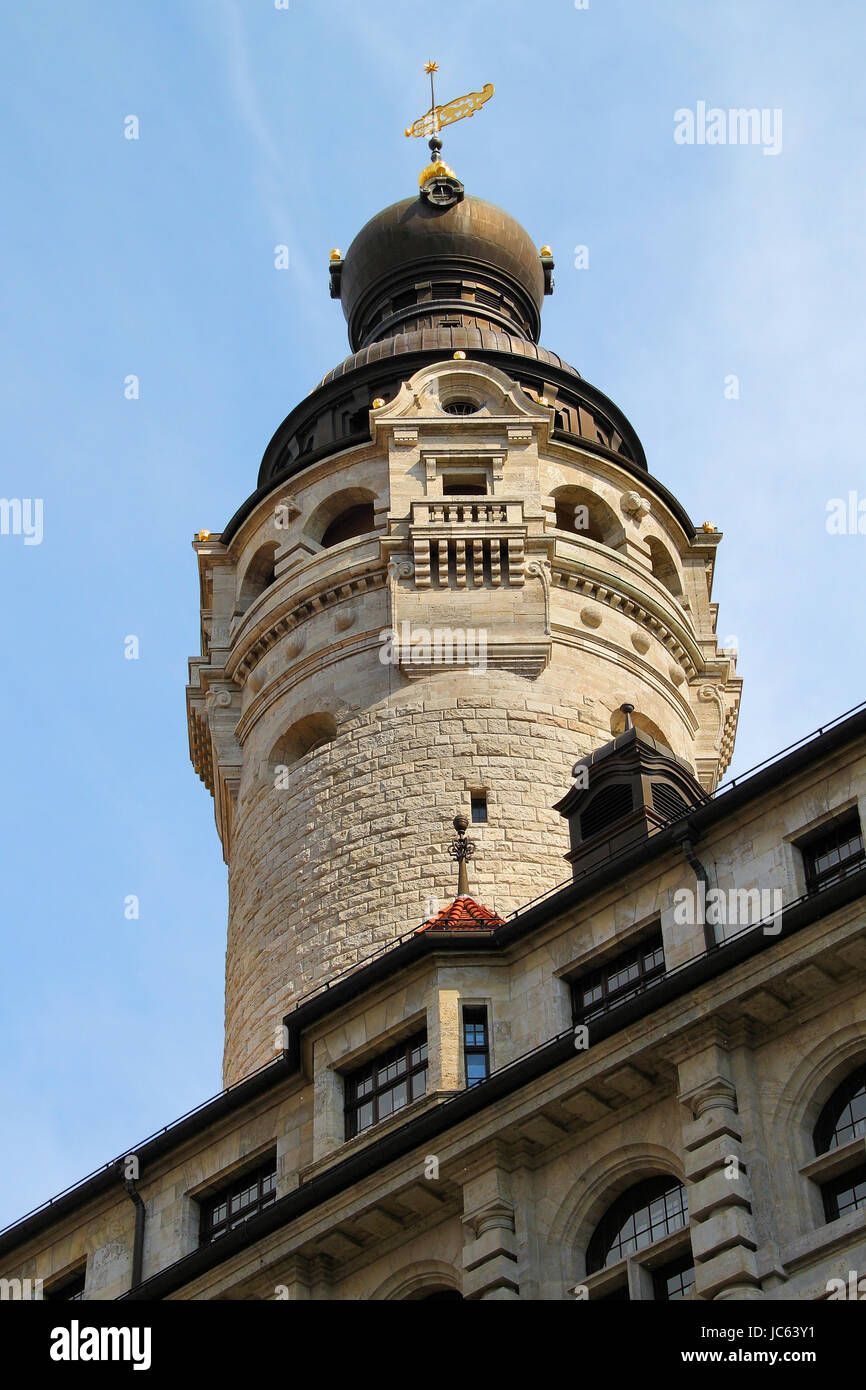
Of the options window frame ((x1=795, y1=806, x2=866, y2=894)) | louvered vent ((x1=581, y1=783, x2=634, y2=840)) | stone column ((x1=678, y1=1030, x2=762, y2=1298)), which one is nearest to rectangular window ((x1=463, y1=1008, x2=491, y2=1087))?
stone column ((x1=678, y1=1030, x2=762, y2=1298))

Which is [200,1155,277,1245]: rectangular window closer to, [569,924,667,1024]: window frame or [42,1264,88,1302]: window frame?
[42,1264,88,1302]: window frame

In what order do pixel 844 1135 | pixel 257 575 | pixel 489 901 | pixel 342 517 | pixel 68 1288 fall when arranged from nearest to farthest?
1. pixel 844 1135
2. pixel 68 1288
3. pixel 489 901
4. pixel 342 517
5. pixel 257 575

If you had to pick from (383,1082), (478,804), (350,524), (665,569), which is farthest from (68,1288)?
(665,569)

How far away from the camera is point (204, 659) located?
55.3m

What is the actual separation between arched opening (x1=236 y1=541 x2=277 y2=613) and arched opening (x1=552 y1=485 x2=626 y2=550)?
6707 mm

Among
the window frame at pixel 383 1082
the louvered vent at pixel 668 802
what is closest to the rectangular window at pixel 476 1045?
the window frame at pixel 383 1082

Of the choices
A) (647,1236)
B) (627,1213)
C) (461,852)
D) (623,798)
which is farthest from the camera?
(461,852)

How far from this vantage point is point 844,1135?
29.8m

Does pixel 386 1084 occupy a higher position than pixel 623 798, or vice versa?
pixel 623 798

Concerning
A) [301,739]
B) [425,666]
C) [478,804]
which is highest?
[425,666]

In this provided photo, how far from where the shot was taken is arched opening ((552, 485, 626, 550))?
54.5 metres

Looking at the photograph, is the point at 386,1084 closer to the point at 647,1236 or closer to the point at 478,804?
the point at 647,1236

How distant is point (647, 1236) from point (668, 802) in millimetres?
9366
